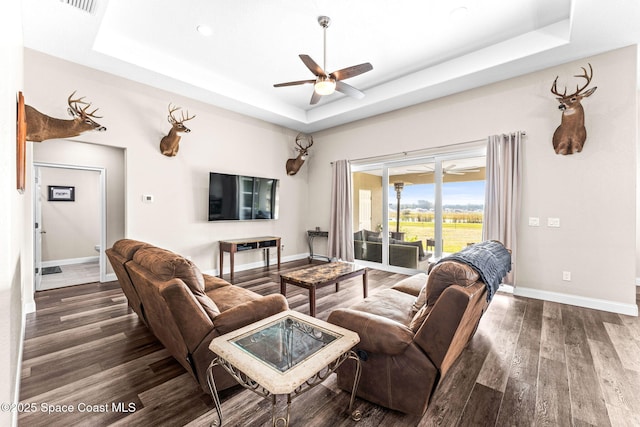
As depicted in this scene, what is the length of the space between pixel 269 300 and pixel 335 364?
2.52 ft

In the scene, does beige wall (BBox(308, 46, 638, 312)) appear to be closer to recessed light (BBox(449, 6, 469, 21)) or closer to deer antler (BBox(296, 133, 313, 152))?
recessed light (BBox(449, 6, 469, 21))

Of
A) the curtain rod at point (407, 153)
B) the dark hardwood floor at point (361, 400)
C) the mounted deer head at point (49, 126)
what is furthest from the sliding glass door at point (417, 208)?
the mounted deer head at point (49, 126)

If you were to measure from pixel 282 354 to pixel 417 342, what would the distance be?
2.65ft

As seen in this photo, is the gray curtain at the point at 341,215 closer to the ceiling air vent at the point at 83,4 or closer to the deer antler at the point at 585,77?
the deer antler at the point at 585,77

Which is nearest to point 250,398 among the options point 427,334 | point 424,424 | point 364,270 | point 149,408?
point 149,408

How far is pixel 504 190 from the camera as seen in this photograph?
4.07 m

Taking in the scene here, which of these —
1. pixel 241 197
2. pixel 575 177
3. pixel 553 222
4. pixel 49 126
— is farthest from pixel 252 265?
pixel 575 177

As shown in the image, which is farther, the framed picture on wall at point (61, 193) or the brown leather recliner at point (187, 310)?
the framed picture on wall at point (61, 193)

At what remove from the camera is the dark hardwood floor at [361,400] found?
1703 millimetres

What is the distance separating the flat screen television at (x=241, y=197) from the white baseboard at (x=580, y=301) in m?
4.71

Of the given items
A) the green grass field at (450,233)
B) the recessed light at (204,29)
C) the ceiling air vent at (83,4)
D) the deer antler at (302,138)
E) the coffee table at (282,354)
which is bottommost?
the coffee table at (282,354)

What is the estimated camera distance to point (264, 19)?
327 cm

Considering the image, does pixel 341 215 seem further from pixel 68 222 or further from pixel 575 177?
pixel 68 222

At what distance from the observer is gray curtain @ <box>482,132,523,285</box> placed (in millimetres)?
3990
